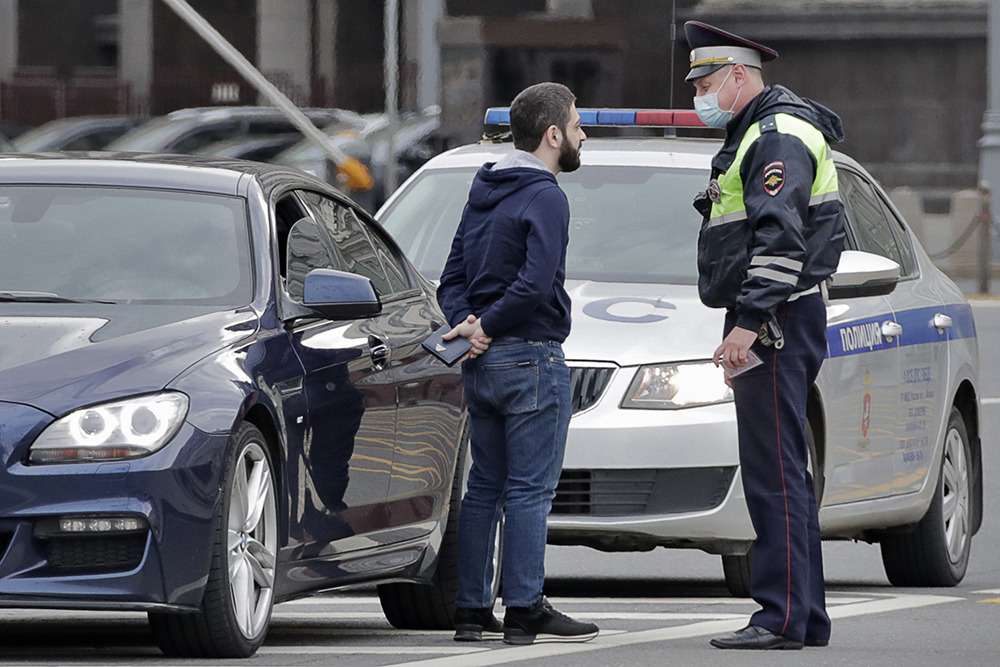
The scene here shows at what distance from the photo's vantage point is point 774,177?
7.38 m

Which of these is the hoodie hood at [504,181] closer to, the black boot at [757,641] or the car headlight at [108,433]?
the car headlight at [108,433]

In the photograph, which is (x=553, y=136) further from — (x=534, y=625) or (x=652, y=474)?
(x=652, y=474)

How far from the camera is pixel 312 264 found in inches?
319

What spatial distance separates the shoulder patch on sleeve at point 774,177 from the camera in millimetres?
7367

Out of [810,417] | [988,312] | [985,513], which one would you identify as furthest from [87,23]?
[810,417]

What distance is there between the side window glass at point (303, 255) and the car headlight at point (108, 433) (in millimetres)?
1103

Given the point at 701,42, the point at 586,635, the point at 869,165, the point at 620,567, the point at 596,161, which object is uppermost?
the point at 701,42

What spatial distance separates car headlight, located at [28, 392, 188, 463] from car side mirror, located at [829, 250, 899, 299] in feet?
10.2

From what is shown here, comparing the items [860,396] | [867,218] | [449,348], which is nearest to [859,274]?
[860,396]

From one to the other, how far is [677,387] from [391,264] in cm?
108

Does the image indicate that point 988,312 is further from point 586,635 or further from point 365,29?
point 586,635

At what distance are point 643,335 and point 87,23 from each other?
38729 mm

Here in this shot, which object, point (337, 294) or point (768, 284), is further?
point (337, 294)

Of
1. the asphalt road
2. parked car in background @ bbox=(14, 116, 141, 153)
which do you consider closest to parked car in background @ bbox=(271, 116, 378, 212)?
parked car in background @ bbox=(14, 116, 141, 153)
